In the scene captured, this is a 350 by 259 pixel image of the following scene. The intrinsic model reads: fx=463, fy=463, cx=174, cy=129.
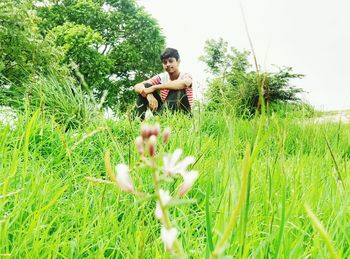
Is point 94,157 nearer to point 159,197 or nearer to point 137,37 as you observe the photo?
point 159,197

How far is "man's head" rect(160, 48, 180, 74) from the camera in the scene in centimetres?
646

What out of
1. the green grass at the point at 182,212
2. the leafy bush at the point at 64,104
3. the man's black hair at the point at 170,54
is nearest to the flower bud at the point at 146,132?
the green grass at the point at 182,212

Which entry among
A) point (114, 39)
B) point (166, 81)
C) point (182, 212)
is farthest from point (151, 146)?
point (114, 39)

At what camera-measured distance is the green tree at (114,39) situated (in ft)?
71.3

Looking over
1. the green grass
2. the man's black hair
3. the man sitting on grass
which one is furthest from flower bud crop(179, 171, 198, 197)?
the man's black hair

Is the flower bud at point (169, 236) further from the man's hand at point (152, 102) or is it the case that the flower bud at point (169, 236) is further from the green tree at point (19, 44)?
the green tree at point (19, 44)

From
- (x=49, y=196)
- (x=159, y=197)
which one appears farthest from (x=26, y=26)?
(x=159, y=197)

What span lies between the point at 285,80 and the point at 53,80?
9.62m

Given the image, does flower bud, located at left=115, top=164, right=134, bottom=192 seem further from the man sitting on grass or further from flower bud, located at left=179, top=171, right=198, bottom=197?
the man sitting on grass

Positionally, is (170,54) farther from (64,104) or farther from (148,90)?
(64,104)

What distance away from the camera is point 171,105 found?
6262 mm

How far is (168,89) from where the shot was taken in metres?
6.35

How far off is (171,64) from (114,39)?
18.1m

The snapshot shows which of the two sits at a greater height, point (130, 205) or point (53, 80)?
point (53, 80)
